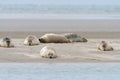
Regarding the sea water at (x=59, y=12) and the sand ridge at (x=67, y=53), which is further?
the sea water at (x=59, y=12)

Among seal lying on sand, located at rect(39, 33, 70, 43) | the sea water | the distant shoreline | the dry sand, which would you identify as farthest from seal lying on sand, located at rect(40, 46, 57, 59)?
the sea water

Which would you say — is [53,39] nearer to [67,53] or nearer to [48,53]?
[67,53]

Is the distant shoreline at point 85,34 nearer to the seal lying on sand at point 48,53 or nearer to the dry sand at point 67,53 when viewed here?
the dry sand at point 67,53

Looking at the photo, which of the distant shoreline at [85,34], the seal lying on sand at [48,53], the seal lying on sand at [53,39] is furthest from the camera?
the distant shoreline at [85,34]
